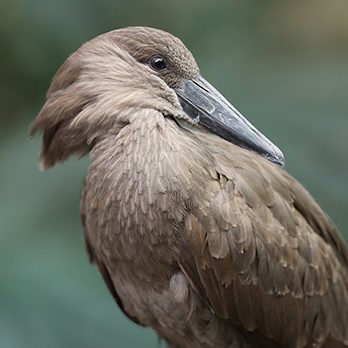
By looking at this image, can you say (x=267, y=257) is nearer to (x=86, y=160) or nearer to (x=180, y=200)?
(x=180, y=200)

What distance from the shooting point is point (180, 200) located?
212 centimetres

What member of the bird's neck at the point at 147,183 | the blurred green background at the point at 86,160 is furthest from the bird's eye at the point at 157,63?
the blurred green background at the point at 86,160

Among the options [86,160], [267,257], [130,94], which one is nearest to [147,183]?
[130,94]

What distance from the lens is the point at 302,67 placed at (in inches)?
135

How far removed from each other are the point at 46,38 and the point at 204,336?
4.81ft

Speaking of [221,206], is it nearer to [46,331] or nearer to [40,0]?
[46,331]

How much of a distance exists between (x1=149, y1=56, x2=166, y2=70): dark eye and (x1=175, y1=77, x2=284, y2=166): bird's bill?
0.20 ft

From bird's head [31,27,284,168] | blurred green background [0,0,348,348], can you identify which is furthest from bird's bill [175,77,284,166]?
blurred green background [0,0,348,348]

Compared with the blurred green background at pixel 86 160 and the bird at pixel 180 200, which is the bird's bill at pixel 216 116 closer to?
the bird at pixel 180 200

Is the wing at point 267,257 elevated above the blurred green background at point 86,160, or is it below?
below

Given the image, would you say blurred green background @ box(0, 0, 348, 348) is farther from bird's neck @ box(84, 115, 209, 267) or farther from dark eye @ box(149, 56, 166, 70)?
dark eye @ box(149, 56, 166, 70)

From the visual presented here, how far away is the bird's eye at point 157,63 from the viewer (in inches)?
87.0

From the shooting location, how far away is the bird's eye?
221cm

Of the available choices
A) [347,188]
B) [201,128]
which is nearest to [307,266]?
[201,128]
